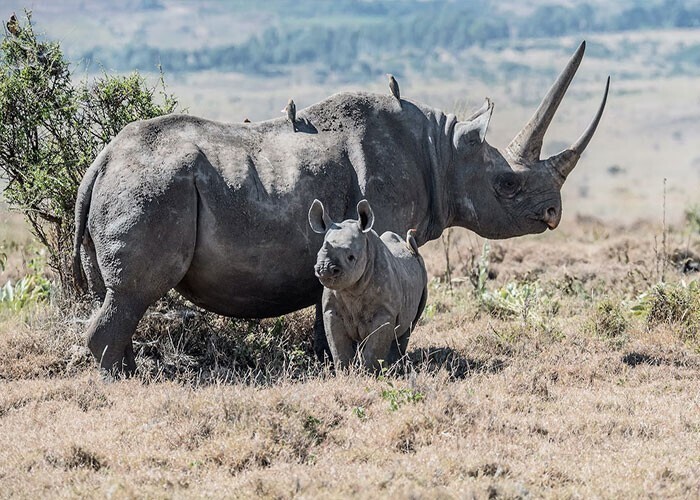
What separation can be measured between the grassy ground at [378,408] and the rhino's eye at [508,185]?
1.35 meters

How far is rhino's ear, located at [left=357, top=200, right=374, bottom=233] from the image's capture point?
9562mm

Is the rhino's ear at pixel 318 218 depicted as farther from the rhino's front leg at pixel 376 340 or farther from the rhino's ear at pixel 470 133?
the rhino's ear at pixel 470 133

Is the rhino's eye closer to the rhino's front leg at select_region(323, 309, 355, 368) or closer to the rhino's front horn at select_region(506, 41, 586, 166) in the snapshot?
the rhino's front horn at select_region(506, 41, 586, 166)

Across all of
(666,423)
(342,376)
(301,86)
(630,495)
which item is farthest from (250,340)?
(301,86)

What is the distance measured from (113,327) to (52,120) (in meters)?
2.55

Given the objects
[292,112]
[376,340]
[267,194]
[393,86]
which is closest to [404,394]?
[376,340]

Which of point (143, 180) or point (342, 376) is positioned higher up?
point (143, 180)

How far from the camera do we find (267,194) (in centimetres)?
1023

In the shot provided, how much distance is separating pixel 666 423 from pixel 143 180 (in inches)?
174

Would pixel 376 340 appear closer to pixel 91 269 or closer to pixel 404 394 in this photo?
pixel 404 394

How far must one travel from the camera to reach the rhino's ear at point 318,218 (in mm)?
9531

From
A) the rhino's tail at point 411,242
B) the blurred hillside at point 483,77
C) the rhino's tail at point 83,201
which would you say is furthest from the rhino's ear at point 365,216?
the blurred hillside at point 483,77

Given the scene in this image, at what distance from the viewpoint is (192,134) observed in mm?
10297

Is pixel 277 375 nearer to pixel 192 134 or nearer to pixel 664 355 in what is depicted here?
pixel 192 134
